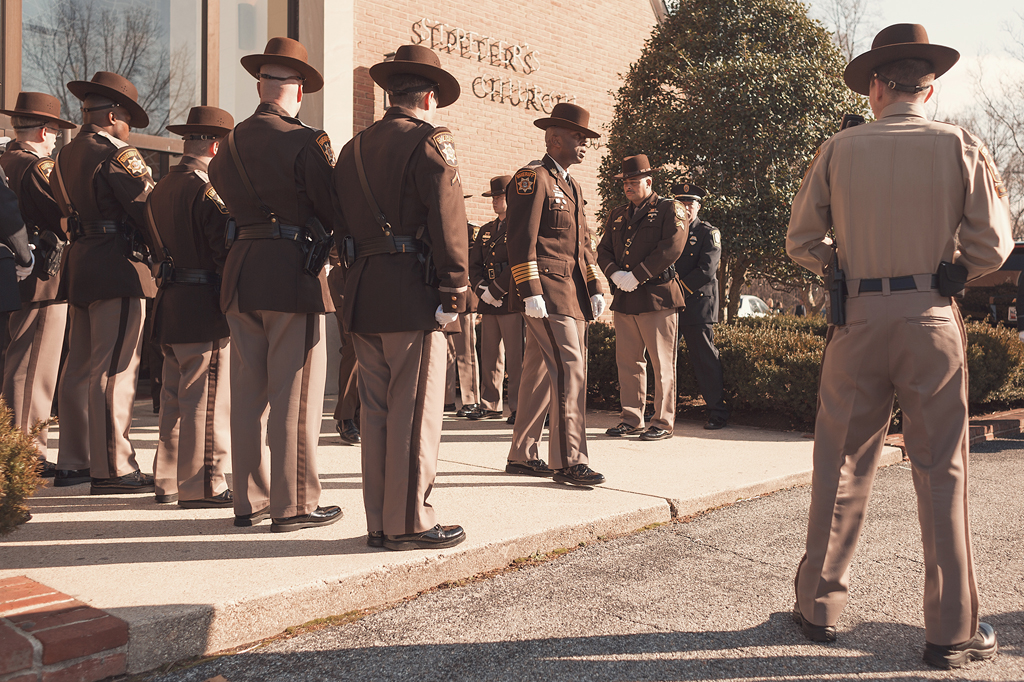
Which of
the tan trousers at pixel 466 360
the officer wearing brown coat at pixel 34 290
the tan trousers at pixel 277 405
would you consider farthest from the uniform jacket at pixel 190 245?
the tan trousers at pixel 466 360

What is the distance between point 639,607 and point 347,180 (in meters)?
2.25

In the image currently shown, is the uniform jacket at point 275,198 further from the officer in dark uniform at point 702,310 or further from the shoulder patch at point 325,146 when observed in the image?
the officer in dark uniform at point 702,310

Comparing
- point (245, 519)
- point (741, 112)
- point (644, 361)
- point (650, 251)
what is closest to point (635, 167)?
point (650, 251)

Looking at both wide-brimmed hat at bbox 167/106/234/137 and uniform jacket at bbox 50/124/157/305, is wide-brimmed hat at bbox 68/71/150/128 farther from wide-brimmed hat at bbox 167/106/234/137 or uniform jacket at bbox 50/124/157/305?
wide-brimmed hat at bbox 167/106/234/137

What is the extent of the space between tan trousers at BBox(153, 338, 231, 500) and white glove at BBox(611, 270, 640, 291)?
3.54m

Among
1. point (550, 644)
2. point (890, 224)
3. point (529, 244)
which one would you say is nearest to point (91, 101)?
point (529, 244)

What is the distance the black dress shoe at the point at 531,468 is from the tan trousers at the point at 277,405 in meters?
1.72

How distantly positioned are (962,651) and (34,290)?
5.14 m

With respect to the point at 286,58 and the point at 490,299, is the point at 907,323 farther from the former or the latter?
the point at 490,299

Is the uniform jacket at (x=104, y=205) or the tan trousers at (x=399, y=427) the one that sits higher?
the uniform jacket at (x=104, y=205)

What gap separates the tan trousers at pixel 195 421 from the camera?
176 inches

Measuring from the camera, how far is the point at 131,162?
4703 millimetres

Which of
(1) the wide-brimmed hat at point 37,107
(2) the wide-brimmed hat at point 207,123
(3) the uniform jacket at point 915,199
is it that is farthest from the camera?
(1) the wide-brimmed hat at point 37,107

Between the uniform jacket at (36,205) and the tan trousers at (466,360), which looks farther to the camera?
the tan trousers at (466,360)
